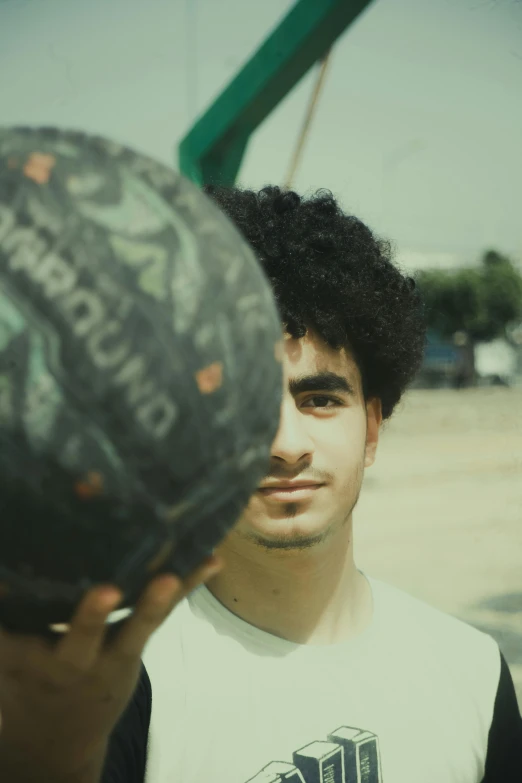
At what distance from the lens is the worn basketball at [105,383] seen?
1.04 metres

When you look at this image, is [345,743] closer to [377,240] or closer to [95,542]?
[95,542]

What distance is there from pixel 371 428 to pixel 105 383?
1404 millimetres

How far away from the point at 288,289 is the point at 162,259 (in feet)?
4.09

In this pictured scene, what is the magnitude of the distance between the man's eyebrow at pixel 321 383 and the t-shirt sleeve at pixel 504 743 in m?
0.81

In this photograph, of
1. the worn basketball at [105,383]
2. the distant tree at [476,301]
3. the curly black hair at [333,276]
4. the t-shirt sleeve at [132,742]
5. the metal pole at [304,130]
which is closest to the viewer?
the worn basketball at [105,383]

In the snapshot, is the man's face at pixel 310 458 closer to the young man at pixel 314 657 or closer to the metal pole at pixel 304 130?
the young man at pixel 314 657

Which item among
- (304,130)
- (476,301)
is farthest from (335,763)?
(476,301)

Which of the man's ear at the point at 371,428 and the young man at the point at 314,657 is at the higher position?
the man's ear at the point at 371,428

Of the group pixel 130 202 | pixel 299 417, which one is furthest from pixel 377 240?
pixel 130 202

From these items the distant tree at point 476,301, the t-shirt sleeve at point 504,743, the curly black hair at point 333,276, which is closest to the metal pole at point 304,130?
the curly black hair at point 333,276

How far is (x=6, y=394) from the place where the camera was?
103cm

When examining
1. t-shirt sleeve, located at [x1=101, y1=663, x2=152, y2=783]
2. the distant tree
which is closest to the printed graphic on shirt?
t-shirt sleeve, located at [x1=101, y1=663, x2=152, y2=783]

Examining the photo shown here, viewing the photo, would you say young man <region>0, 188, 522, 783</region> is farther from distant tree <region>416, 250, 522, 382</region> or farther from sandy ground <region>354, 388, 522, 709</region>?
distant tree <region>416, 250, 522, 382</region>

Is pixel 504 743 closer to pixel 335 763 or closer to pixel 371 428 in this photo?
pixel 335 763
